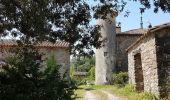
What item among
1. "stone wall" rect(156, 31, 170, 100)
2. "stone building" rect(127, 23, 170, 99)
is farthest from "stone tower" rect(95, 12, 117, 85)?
"stone wall" rect(156, 31, 170, 100)

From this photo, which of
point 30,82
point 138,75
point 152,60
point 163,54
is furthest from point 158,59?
point 30,82

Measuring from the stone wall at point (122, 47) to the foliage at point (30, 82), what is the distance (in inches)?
1089

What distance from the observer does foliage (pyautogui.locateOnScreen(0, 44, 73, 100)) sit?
25.9 ft

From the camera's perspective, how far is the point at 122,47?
36812mm

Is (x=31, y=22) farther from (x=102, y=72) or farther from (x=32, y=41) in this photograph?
(x=102, y=72)

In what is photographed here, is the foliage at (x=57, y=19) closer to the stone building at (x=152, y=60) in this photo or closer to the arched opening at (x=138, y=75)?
the stone building at (x=152, y=60)

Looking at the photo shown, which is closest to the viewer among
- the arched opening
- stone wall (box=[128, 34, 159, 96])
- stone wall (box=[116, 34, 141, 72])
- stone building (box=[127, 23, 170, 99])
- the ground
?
stone building (box=[127, 23, 170, 99])

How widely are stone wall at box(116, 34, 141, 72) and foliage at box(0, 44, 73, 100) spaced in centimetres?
2766

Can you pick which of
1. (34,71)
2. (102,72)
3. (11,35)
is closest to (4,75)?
(34,71)

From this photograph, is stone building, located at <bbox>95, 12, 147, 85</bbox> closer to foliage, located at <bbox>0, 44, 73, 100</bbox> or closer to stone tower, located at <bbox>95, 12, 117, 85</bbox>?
stone tower, located at <bbox>95, 12, 117, 85</bbox>

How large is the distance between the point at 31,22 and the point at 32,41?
162 cm

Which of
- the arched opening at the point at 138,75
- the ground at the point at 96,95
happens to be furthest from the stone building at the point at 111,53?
the arched opening at the point at 138,75

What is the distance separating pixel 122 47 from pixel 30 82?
29.2 metres

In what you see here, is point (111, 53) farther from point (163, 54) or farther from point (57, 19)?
point (57, 19)
